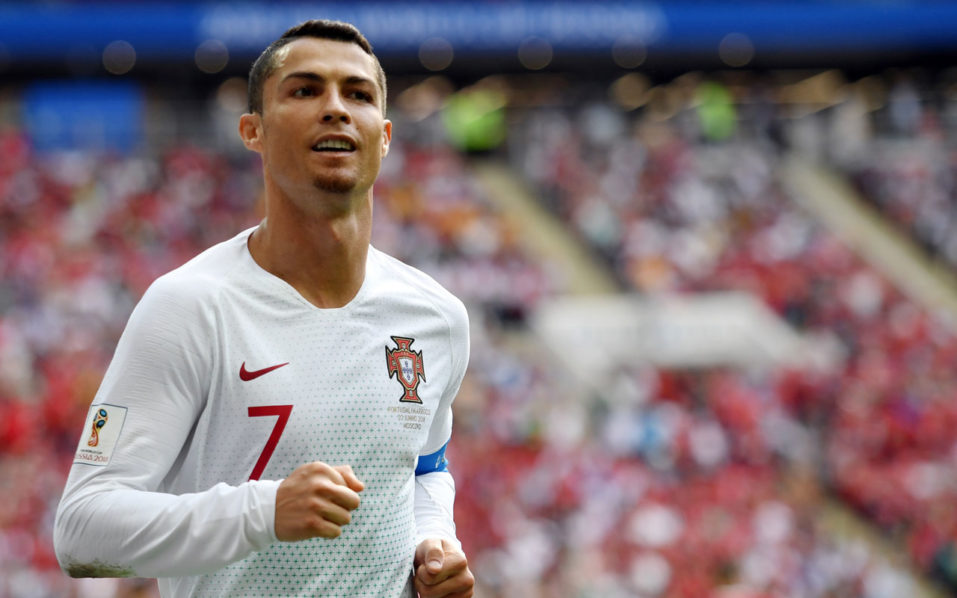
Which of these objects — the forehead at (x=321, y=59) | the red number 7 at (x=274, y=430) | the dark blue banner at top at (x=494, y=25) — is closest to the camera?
the red number 7 at (x=274, y=430)

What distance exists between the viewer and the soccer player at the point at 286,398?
5.87 ft

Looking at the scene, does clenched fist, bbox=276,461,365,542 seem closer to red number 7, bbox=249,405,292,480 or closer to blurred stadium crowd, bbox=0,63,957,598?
red number 7, bbox=249,405,292,480

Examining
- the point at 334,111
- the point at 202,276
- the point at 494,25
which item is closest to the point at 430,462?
the point at 202,276

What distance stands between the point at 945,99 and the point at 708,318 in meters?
11.9

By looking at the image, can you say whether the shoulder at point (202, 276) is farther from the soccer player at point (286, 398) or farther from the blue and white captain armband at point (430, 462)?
the blue and white captain armband at point (430, 462)

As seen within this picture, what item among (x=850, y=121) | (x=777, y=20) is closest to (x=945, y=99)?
(x=850, y=121)

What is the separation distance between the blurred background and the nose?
7757mm

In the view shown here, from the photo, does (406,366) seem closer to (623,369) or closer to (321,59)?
(321,59)

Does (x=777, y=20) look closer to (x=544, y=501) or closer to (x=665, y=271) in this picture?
(x=665, y=271)

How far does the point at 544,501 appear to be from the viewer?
36.9ft

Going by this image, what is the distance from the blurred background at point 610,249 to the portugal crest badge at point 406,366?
24.8 ft

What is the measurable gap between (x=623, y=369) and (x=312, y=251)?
1255 cm

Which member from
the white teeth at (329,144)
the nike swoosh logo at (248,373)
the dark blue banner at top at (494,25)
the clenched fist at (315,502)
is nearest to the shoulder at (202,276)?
the nike swoosh logo at (248,373)

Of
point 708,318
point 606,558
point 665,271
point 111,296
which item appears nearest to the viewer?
point 606,558
